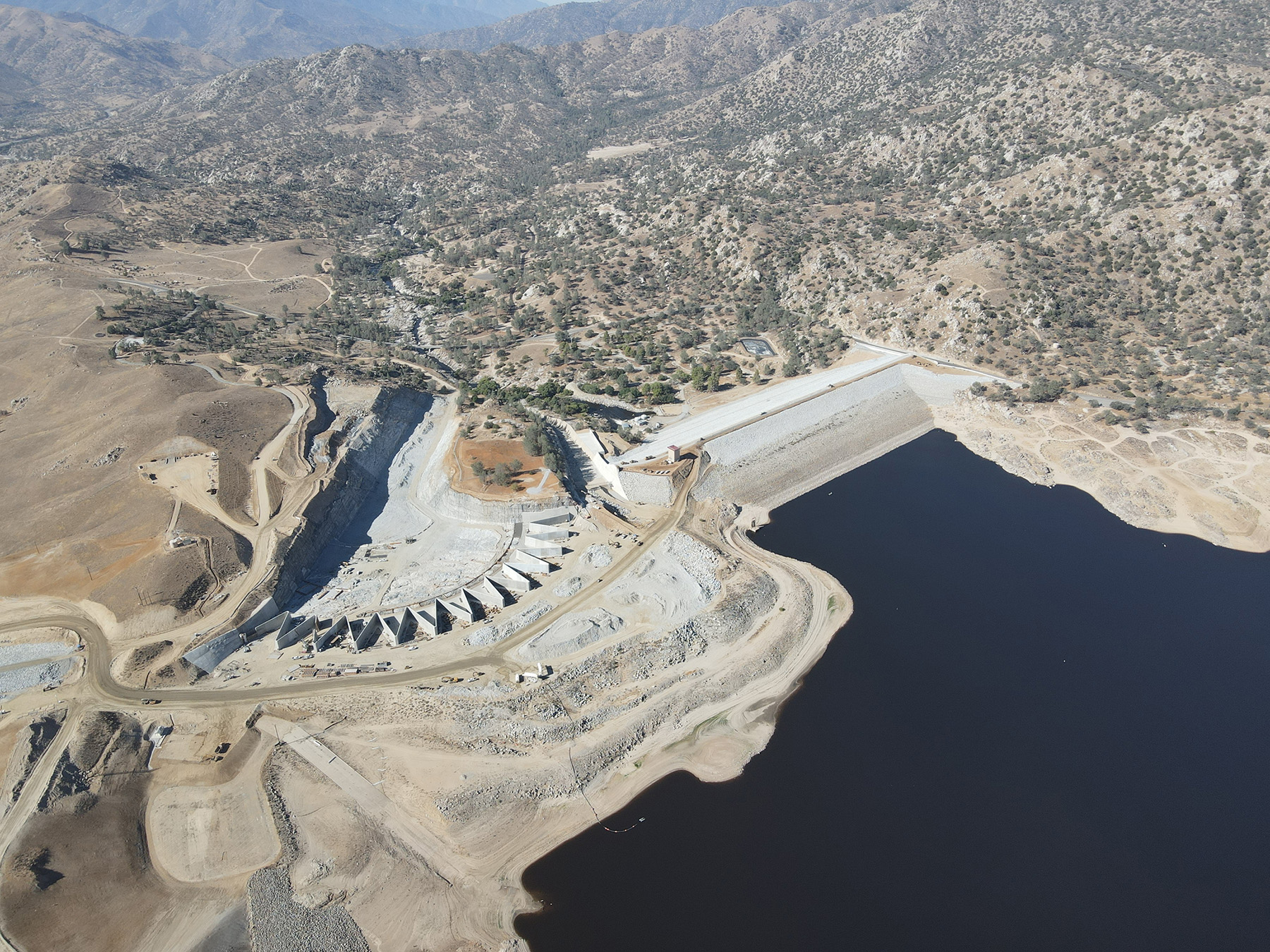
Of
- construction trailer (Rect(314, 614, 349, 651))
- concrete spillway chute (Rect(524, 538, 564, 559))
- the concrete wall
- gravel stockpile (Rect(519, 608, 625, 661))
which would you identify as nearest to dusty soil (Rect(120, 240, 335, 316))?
the concrete wall

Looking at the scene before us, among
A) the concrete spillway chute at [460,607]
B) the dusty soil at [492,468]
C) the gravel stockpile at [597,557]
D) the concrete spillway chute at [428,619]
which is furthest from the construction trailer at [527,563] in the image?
the concrete spillway chute at [428,619]

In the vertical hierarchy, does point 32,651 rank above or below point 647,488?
above

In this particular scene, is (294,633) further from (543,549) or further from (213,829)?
(543,549)

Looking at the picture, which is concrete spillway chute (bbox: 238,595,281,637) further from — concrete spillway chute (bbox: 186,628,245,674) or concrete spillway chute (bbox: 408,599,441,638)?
concrete spillway chute (bbox: 408,599,441,638)

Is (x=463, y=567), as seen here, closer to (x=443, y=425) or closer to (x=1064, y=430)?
(x=443, y=425)

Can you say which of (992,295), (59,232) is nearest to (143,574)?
(992,295)

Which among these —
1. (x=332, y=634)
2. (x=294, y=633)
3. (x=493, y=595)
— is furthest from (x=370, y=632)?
(x=493, y=595)

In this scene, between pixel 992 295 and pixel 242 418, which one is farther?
pixel 992 295
